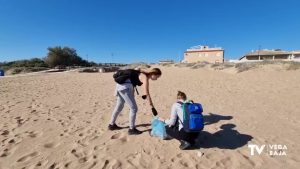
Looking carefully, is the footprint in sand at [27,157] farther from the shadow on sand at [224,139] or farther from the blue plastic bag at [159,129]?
the shadow on sand at [224,139]

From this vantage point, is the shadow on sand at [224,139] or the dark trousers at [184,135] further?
the shadow on sand at [224,139]

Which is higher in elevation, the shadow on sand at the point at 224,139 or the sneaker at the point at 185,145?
the sneaker at the point at 185,145

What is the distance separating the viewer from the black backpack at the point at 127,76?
12.6 feet

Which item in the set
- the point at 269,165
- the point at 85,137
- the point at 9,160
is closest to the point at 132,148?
the point at 85,137

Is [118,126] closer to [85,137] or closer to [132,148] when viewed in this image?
[85,137]

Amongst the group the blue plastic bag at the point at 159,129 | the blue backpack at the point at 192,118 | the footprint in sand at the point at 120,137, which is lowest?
the footprint in sand at the point at 120,137

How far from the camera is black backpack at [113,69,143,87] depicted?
12.6 feet

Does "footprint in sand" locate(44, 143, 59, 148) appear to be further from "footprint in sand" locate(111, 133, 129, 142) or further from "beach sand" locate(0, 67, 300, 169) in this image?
"footprint in sand" locate(111, 133, 129, 142)

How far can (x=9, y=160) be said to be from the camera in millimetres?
3072

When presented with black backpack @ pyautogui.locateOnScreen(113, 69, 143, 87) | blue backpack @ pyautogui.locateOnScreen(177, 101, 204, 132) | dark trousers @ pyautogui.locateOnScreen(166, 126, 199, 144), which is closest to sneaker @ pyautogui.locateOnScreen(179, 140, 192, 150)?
dark trousers @ pyautogui.locateOnScreen(166, 126, 199, 144)

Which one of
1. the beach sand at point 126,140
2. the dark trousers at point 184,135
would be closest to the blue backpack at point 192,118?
the dark trousers at point 184,135

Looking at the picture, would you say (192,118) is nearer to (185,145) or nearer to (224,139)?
(185,145)

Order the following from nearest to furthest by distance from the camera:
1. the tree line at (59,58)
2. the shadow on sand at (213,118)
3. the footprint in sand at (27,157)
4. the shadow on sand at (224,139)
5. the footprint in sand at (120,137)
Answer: the footprint in sand at (27,157) < the shadow on sand at (224,139) < the footprint in sand at (120,137) < the shadow on sand at (213,118) < the tree line at (59,58)

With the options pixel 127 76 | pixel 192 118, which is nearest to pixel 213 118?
pixel 192 118
